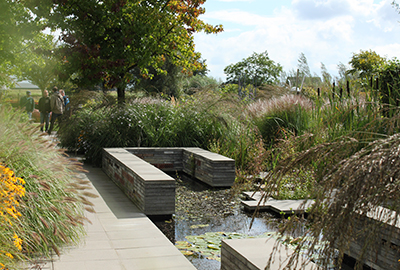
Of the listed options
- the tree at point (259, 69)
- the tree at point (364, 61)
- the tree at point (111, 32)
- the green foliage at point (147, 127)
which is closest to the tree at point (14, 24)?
the tree at point (111, 32)

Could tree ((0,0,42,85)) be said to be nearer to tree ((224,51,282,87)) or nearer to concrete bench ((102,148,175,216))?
concrete bench ((102,148,175,216))

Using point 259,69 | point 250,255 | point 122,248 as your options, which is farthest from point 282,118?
point 259,69

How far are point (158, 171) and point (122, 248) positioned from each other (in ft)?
6.88

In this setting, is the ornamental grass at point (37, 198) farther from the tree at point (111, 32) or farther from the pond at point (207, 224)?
the tree at point (111, 32)

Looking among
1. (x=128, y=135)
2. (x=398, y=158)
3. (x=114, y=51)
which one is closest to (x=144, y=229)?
(x=398, y=158)

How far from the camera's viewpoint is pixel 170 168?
818 cm

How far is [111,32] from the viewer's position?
10406mm

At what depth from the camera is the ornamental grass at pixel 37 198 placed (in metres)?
3.04

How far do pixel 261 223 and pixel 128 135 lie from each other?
179 inches

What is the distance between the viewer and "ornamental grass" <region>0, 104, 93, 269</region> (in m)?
3.04

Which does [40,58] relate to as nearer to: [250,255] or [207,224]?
[207,224]

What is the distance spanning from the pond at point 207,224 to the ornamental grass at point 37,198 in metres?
1.13

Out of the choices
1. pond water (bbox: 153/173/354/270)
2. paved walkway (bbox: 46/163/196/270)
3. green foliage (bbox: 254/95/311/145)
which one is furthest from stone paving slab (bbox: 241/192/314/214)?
green foliage (bbox: 254/95/311/145)

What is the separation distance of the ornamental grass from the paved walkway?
0.56 ft
